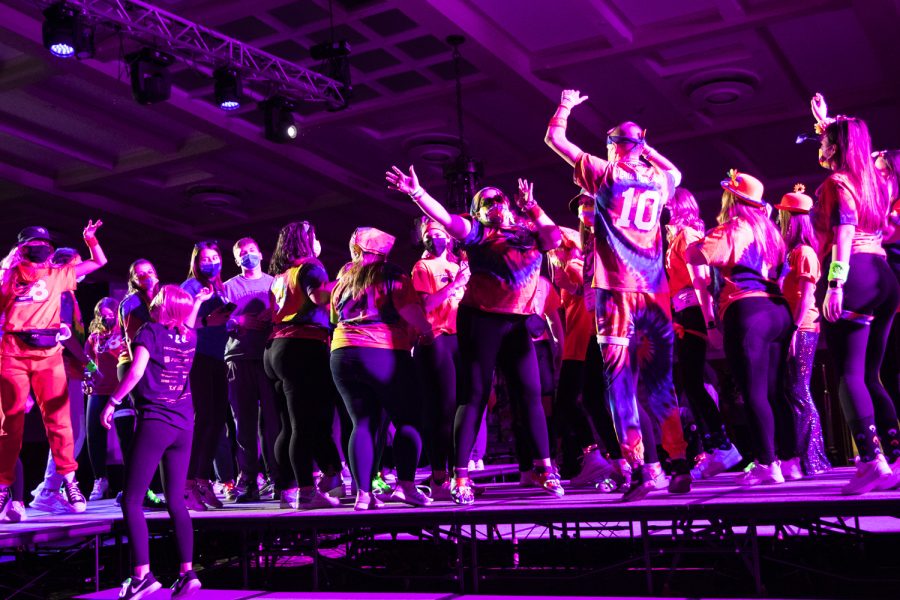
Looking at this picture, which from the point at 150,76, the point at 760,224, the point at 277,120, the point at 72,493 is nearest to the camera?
the point at 760,224

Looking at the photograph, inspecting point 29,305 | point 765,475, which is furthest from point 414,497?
point 29,305

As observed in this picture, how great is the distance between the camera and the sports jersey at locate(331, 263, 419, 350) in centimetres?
493

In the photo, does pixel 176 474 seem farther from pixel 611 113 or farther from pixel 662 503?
pixel 611 113

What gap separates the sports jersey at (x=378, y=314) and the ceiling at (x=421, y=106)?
4361 mm

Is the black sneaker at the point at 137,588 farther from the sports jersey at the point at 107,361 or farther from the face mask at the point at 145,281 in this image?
the sports jersey at the point at 107,361

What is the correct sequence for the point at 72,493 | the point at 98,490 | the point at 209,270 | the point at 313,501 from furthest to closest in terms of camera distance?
the point at 98,490 → the point at 72,493 → the point at 209,270 → the point at 313,501

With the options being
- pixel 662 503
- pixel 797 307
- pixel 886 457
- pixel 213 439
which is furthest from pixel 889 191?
pixel 213 439

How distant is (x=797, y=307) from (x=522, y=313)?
1.44 m

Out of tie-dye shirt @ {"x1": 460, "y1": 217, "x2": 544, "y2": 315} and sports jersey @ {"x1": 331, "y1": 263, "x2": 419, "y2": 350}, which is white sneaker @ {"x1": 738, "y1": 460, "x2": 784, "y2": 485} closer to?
tie-dye shirt @ {"x1": 460, "y1": 217, "x2": 544, "y2": 315}

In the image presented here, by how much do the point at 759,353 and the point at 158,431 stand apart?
9.26ft

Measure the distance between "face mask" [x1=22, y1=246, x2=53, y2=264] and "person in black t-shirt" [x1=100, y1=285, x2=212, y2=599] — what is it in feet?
6.28

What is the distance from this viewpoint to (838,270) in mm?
3828

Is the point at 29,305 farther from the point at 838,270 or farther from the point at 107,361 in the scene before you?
the point at 838,270

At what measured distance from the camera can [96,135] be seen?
11797 mm
